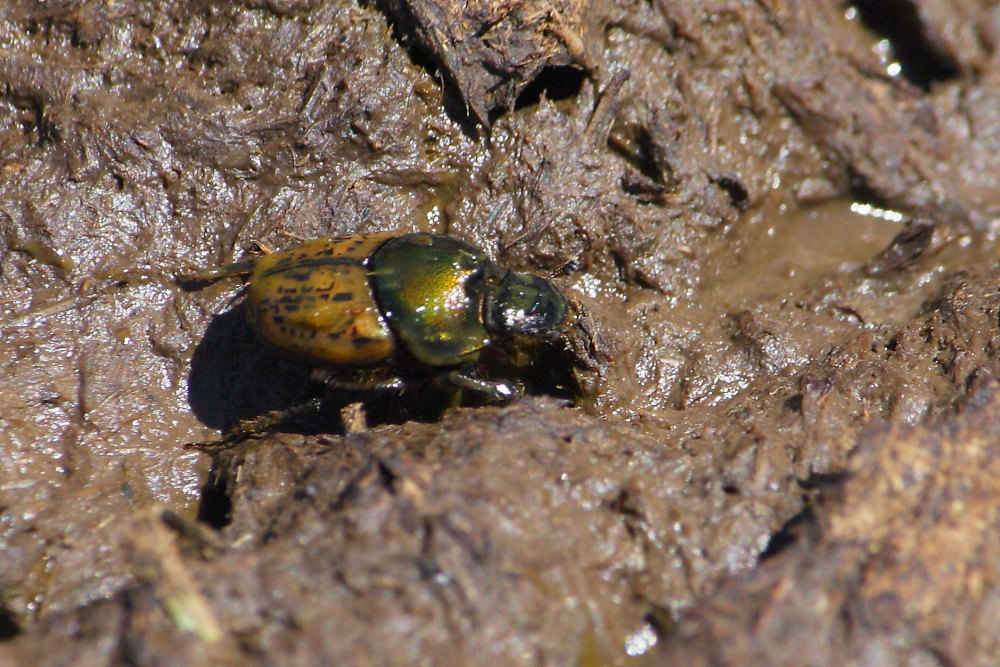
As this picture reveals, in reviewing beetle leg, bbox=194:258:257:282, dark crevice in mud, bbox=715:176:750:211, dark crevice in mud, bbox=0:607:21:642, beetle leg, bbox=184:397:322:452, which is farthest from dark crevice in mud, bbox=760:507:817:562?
dark crevice in mud, bbox=0:607:21:642

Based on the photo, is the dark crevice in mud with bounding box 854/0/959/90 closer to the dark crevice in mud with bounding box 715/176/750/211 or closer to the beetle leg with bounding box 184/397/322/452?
the dark crevice in mud with bounding box 715/176/750/211

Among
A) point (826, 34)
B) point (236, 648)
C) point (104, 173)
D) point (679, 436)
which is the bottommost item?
point (679, 436)

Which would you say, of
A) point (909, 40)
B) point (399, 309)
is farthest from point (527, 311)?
point (909, 40)

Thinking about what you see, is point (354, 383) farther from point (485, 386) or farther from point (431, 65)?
point (431, 65)

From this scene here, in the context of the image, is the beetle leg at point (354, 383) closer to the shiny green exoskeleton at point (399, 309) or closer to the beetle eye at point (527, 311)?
the shiny green exoskeleton at point (399, 309)

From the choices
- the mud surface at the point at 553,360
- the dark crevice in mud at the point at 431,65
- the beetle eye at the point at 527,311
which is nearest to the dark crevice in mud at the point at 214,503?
the mud surface at the point at 553,360

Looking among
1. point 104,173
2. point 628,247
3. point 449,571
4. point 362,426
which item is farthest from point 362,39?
point 449,571

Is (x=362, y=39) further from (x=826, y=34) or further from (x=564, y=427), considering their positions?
(x=826, y=34)
